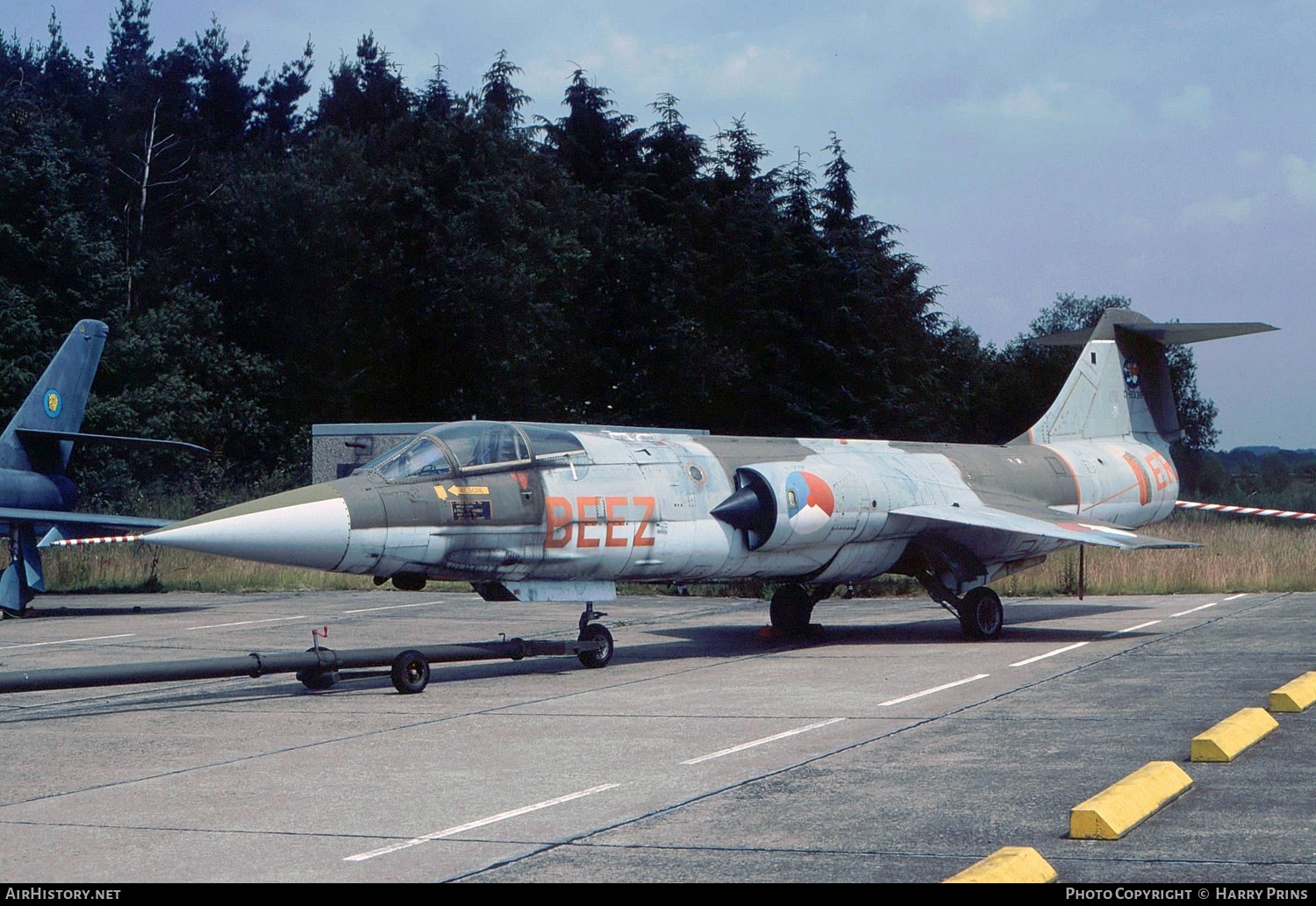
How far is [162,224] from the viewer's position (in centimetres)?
4872

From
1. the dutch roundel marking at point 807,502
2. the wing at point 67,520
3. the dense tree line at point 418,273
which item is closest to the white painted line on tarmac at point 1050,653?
the dutch roundel marking at point 807,502

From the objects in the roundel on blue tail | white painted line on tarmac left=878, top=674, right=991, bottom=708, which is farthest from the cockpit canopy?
the roundel on blue tail

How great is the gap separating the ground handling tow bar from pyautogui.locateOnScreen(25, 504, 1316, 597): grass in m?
8.60

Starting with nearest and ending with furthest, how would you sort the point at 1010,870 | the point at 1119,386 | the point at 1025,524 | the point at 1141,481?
the point at 1010,870
the point at 1025,524
the point at 1141,481
the point at 1119,386

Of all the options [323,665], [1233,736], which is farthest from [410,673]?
[1233,736]

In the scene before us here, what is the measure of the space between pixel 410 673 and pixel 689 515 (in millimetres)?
3271

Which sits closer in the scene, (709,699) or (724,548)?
(709,699)

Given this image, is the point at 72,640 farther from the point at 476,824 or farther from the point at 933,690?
the point at 476,824

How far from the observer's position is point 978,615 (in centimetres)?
1474

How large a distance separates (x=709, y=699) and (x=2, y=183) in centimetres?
3553

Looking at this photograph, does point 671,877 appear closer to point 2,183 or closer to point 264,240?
point 2,183

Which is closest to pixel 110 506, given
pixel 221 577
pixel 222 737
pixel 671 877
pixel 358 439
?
pixel 221 577

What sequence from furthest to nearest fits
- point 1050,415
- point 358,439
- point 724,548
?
point 358,439, point 1050,415, point 724,548

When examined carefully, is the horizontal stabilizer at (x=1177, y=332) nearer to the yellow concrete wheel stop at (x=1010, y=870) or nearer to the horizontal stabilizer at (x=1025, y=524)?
the horizontal stabilizer at (x=1025, y=524)
